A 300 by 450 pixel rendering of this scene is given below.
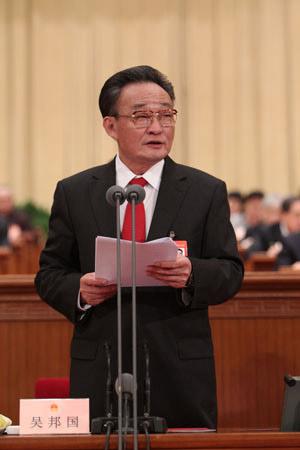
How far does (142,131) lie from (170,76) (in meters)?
12.8

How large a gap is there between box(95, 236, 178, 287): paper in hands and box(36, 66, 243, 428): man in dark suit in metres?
0.08

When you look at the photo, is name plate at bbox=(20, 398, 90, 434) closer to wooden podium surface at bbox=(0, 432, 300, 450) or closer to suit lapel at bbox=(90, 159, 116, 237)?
wooden podium surface at bbox=(0, 432, 300, 450)

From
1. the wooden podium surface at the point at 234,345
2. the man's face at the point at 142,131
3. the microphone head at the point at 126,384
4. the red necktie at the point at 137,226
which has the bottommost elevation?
the wooden podium surface at the point at 234,345

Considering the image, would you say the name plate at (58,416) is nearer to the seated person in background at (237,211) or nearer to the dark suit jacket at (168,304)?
the dark suit jacket at (168,304)

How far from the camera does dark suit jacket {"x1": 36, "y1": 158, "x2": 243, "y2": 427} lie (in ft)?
9.71

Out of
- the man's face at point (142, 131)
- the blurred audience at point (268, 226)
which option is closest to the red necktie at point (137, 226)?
the man's face at point (142, 131)

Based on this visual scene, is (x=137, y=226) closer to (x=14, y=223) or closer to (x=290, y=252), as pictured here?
(x=290, y=252)

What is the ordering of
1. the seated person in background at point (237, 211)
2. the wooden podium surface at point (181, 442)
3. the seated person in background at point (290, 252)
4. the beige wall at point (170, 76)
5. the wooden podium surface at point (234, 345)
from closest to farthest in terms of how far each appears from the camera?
the wooden podium surface at point (181, 442), the wooden podium surface at point (234, 345), the seated person in background at point (290, 252), the seated person in background at point (237, 211), the beige wall at point (170, 76)

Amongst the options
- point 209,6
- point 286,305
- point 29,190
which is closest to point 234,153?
point 209,6

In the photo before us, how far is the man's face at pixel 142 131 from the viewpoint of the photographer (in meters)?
3.01

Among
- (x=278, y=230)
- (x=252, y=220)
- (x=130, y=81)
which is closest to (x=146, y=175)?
(x=130, y=81)

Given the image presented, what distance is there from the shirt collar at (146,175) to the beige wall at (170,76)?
490 inches

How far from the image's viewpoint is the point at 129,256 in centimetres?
269

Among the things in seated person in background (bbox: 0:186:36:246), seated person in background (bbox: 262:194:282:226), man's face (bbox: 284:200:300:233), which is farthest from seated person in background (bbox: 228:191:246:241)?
seated person in background (bbox: 0:186:36:246)
